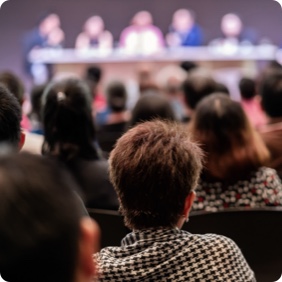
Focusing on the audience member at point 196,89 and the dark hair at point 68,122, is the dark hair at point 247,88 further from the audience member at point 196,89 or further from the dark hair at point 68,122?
the dark hair at point 68,122

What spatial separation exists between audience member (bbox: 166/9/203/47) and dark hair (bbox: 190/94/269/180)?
7190 mm

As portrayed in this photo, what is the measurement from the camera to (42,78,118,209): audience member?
7.39 ft

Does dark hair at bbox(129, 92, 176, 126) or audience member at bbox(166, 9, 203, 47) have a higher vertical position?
audience member at bbox(166, 9, 203, 47)

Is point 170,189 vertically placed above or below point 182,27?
below

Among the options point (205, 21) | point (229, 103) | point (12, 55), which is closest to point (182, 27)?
point (205, 21)

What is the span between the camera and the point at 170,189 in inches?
57.4

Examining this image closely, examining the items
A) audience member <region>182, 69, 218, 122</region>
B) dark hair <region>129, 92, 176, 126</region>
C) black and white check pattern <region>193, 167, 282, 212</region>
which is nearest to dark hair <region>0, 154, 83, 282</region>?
black and white check pattern <region>193, 167, 282, 212</region>

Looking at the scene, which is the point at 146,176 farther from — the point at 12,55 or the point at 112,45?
the point at 12,55

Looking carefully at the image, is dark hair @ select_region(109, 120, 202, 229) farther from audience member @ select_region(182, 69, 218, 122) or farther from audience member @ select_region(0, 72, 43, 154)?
audience member @ select_region(182, 69, 218, 122)

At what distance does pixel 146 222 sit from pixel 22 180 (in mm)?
662

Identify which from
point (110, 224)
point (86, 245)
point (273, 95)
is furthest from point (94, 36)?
point (86, 245)

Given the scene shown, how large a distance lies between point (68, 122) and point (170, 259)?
3.90ft

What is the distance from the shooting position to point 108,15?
1070cm

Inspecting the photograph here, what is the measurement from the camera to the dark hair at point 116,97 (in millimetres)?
4477
